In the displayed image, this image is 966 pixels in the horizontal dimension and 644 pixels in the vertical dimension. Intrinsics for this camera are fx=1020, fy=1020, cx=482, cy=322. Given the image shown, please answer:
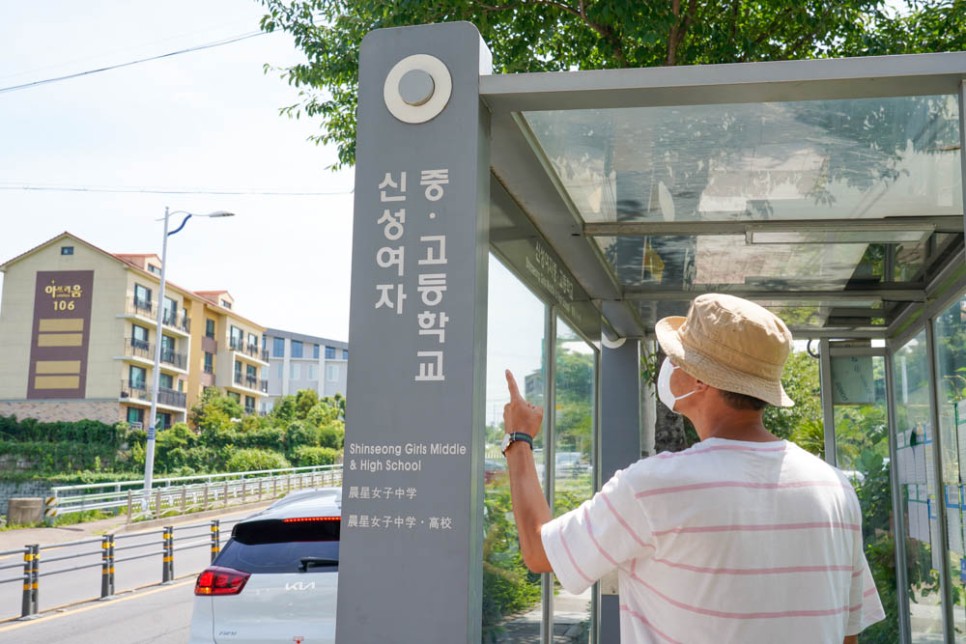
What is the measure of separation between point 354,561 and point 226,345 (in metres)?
74.2

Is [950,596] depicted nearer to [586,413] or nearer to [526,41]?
[586,413]

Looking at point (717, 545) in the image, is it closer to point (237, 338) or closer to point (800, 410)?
point (800, 410)

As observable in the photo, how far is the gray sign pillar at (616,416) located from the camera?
30.0 feet

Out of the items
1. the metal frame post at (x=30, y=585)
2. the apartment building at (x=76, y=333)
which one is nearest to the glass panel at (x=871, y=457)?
the metal frame post at (x=30, y=585)

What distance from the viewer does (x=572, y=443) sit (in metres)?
7.45

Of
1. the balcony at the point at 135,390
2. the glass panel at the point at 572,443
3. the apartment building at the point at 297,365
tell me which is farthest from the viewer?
the apartment building at the point at 297,365

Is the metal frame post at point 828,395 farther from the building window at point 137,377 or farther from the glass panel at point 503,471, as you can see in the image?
the building window at point 137,377

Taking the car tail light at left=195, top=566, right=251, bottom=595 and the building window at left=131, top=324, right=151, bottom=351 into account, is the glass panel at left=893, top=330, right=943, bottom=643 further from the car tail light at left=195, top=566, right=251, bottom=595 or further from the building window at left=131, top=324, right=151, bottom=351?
the building window at left=131, top=324, right=151, bottom=351

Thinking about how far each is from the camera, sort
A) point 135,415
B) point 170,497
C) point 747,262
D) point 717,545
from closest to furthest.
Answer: point 717,545 → point 747,262 → point 170,497 → point 135,415

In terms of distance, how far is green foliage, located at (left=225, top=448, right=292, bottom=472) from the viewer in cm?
5162

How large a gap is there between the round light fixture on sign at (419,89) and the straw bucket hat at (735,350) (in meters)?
1.53

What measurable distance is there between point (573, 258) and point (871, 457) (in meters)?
4.77

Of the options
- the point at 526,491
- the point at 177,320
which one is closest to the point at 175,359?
the point at 177,320

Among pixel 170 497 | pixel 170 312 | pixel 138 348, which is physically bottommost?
pixel 170 497
